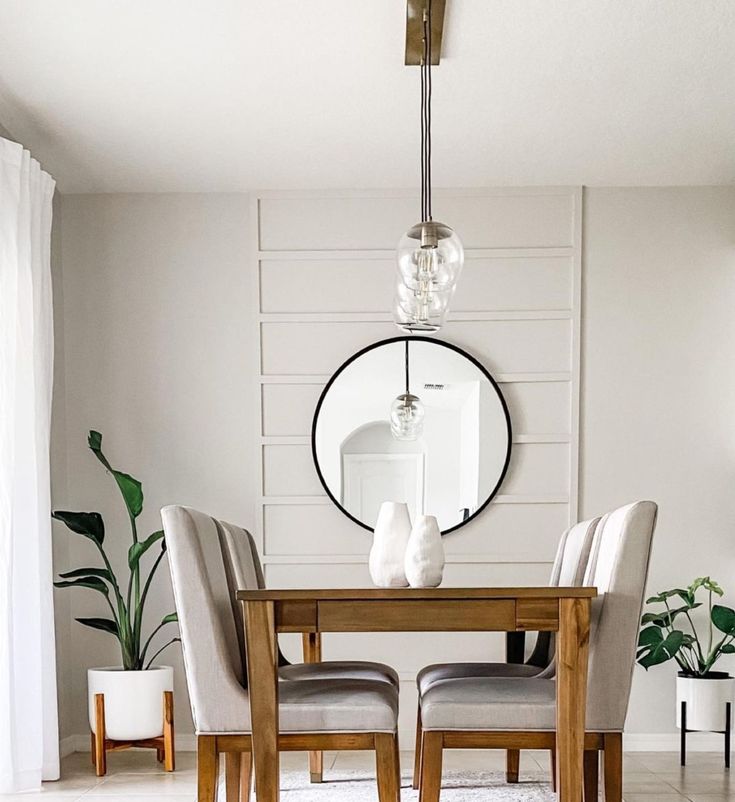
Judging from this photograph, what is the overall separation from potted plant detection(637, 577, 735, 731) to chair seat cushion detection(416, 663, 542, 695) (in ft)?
2.67

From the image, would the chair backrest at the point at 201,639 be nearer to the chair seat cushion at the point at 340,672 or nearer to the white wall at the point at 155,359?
the chair seat cushion at the point at 340,672

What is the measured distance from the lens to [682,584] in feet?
15.2

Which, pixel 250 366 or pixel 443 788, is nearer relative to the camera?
pixel 443 788

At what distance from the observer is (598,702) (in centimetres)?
276

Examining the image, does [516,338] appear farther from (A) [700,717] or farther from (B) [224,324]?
(A) [700,717]

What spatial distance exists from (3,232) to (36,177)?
32cm

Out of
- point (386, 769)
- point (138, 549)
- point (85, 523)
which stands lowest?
point (386, 769)

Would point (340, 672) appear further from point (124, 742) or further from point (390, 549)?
point (124, 742)

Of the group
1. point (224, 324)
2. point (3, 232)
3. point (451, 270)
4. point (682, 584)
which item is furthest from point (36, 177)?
point (682, 584)

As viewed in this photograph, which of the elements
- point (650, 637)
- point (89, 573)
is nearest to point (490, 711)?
point (650, 637)

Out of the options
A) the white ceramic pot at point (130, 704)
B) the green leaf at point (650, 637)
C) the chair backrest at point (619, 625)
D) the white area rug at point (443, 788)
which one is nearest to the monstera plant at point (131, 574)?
the white ceramic pot at point (130, 704)

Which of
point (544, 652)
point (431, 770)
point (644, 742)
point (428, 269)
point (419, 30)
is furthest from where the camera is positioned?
point (644, 742)

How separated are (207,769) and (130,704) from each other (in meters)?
1.52

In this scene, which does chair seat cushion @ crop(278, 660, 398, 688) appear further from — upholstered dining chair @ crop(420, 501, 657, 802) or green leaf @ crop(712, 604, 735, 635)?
green leaf @ crop(712, 604, 735, 635)
